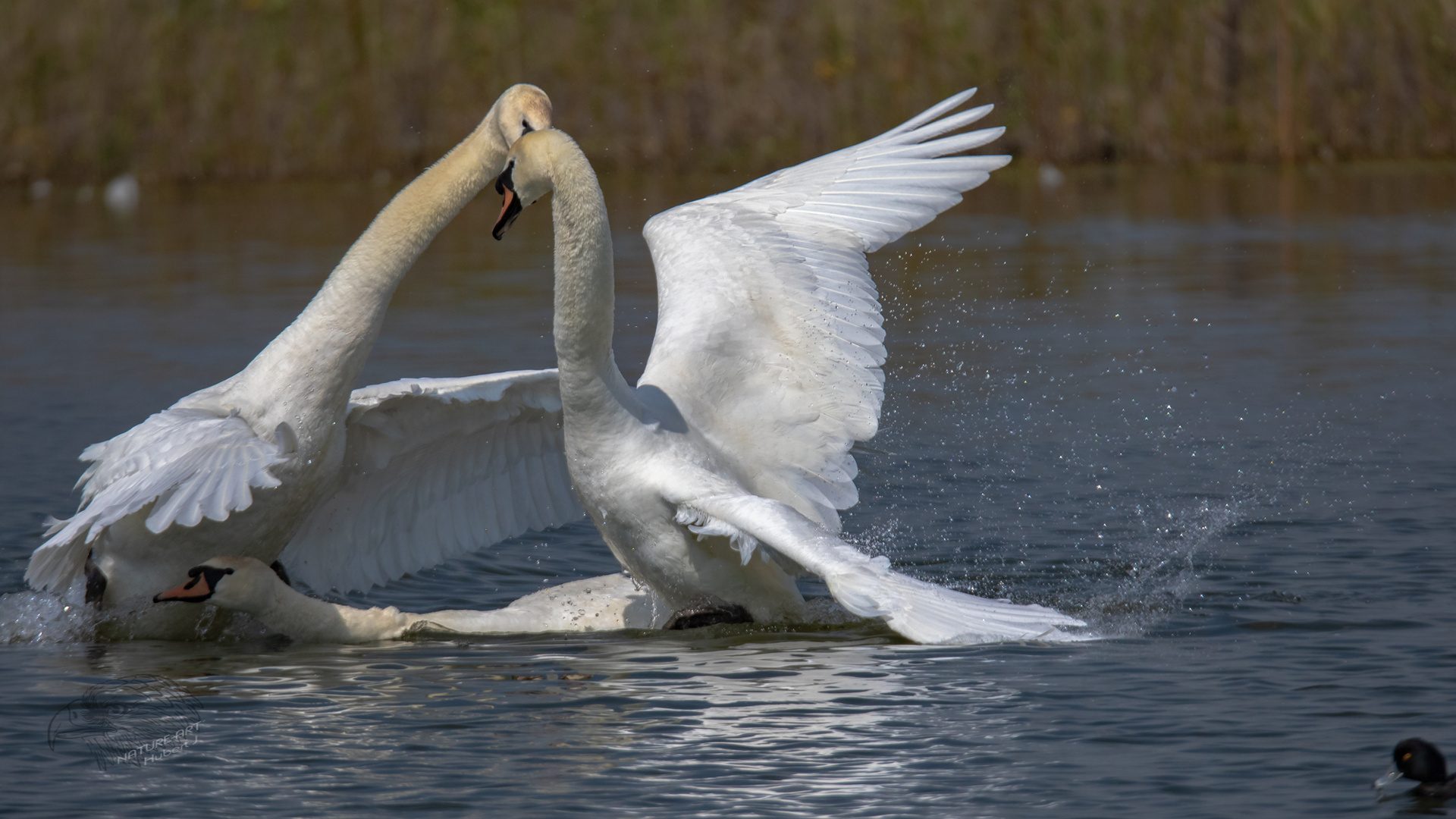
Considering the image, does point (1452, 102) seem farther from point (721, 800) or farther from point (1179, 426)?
point (721, 800)

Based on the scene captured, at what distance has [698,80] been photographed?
20.1 metres

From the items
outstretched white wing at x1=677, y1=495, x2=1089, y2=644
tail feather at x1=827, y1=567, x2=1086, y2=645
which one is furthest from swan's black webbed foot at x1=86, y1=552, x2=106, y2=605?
tail feather at x1=827, y1=567, x2=1086, y2=645

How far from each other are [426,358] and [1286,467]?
562 centimetres

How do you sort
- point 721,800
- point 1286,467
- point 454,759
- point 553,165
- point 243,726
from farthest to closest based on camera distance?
point 1286,467
point 553,165
point 243,726
point 454,759
point 721,800

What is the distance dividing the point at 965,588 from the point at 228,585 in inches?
103

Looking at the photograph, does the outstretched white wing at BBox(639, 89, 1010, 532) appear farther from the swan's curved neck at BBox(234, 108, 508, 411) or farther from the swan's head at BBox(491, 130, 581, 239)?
the swan's curved neck at BBox(234, 108, 508, 411)

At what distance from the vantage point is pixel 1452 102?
64.1 ft

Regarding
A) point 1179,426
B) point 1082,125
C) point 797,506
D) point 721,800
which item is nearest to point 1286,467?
point 1179,426

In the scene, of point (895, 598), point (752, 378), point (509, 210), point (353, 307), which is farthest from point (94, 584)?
point (895, 598)

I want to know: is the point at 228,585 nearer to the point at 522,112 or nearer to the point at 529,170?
the point at 529,170

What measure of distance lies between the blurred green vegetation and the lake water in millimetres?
4343

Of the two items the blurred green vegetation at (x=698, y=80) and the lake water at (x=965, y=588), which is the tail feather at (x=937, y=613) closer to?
the lake water at (x=965, y=588)

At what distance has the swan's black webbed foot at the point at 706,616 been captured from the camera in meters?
Answer: 6.72

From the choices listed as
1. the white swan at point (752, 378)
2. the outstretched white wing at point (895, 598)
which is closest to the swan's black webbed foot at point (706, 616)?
the white swan at point (752, 378)
